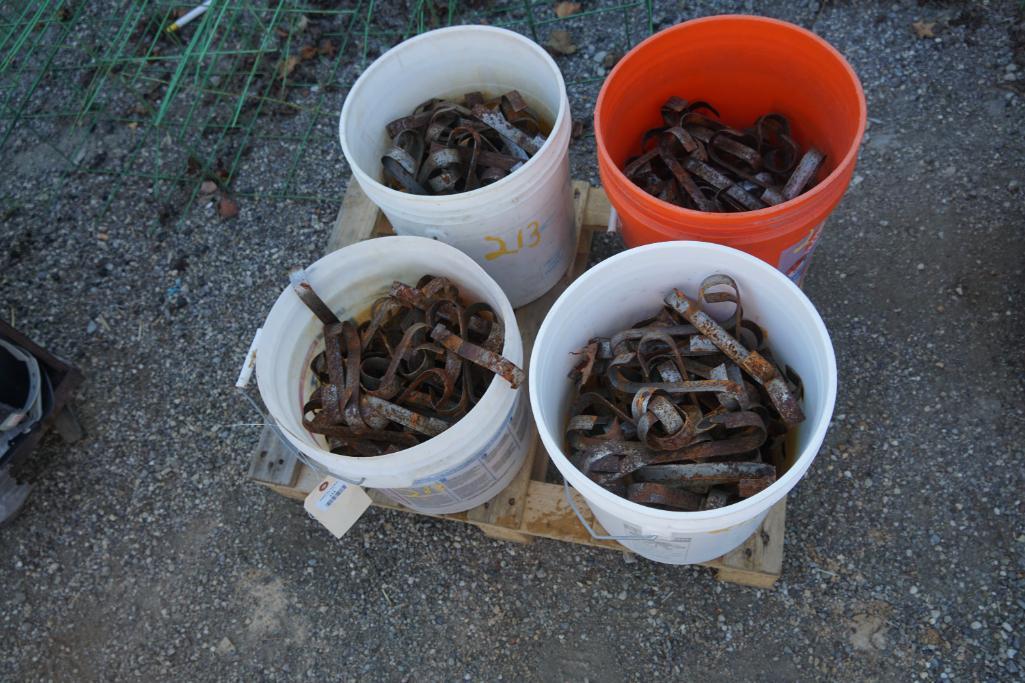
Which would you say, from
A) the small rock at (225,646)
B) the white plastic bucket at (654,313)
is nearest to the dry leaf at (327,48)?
the white plastic bucket at (654,313)

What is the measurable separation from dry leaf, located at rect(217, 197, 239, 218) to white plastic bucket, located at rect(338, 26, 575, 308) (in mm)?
1180

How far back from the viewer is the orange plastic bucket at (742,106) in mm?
1764

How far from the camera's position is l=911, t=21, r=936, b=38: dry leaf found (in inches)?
122

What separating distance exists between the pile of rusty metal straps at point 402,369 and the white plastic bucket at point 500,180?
0.69 feet

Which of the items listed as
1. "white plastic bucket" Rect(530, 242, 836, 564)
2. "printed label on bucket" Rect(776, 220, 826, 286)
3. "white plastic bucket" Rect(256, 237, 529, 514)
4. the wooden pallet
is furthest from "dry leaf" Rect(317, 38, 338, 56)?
"printed label on bucket" Rect(776, 220, 826, 286)

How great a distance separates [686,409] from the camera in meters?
1.83

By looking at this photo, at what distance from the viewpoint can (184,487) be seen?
2777 mm

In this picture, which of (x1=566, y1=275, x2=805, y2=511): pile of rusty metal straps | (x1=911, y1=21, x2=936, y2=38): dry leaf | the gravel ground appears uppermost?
(x1=911, y1=21, x2=936, y2=38): dry leaf

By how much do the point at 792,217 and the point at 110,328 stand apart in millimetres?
2904

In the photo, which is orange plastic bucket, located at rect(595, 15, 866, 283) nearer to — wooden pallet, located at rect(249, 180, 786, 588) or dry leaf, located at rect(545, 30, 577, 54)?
wooden pallet, located at rect(249, 180, 786, 588)

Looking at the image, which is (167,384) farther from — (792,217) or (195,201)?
(792,217)

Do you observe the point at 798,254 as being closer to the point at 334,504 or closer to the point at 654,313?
the point at 654,313

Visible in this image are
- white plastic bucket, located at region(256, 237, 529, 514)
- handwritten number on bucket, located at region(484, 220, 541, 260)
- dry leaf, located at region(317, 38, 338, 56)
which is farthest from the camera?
dry leaf, located at region(317, 38, 338, 56)

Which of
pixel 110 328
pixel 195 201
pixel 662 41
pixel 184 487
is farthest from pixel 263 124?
pixel 662 41
